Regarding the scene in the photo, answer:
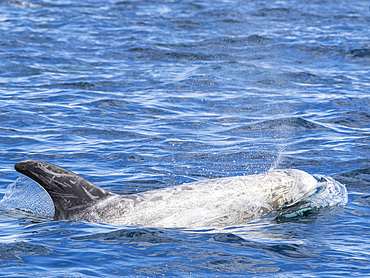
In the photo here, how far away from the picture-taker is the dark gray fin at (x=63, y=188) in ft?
32.0

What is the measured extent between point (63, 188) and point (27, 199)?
1.46 meters

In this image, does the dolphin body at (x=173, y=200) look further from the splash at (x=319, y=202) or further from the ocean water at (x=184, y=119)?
the ocean water at (x=184, y=119)

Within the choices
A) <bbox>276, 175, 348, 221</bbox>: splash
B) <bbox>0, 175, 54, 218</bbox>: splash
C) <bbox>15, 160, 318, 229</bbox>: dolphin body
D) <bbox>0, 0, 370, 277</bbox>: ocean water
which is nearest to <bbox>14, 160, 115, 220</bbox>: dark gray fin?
<bbox>15, 160, 318, 229</bbox>: dolphin body

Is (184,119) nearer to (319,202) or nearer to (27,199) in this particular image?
(27,199)

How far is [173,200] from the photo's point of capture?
10375 mm

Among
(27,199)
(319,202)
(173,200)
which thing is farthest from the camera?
(27,199)

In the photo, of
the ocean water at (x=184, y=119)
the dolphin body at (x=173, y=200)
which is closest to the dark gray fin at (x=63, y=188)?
the dolphin body at (x=173, y=200)

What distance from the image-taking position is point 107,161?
14000mm

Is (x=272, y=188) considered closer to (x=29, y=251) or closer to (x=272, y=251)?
(x=272, y=251)

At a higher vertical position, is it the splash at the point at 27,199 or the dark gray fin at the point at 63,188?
the dark gray fin at the point at 63,188

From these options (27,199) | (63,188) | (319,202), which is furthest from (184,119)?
(63,188)

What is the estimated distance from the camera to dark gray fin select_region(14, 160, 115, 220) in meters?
9.75

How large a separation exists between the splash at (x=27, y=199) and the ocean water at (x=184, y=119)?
1.04 feet

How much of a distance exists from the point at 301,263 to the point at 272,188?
8.07ft
